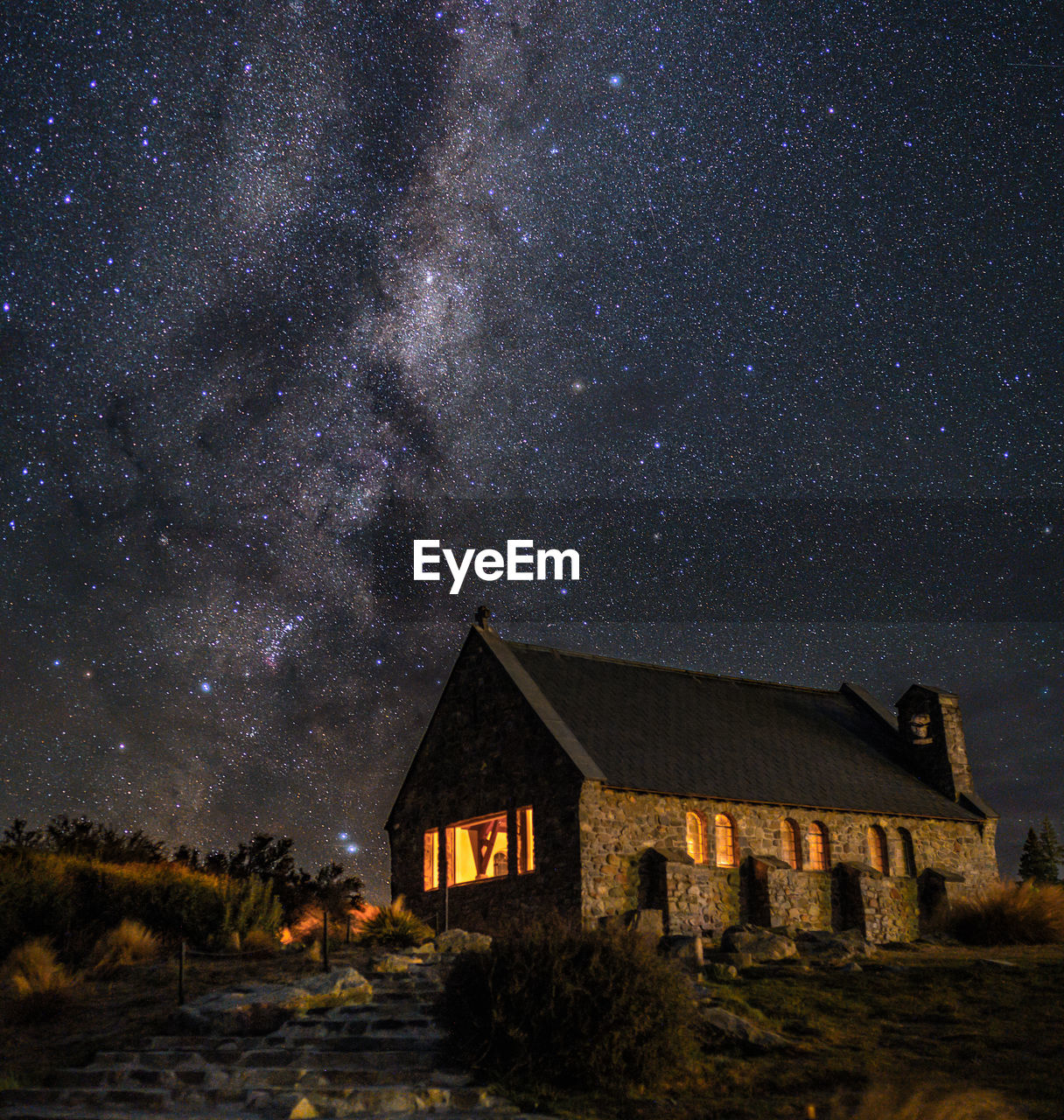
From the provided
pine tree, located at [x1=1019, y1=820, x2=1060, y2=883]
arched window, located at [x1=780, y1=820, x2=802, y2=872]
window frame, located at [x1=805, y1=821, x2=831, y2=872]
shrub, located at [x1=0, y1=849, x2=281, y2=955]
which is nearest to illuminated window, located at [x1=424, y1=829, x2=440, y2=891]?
shrub, located at [x1=0, y1=849, x2=281, y2=955]

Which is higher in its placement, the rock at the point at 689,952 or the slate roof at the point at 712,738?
the slate roof at the point at 712,738

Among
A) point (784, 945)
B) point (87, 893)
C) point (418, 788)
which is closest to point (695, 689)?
point (418, 788)

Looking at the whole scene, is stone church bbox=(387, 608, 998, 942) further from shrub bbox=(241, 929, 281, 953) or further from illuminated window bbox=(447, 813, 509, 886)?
shrub bbox=(241, 929, 281, 953)

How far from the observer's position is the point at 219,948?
21.1 m

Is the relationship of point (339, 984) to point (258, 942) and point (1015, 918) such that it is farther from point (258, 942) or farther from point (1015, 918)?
point (1015, 918)

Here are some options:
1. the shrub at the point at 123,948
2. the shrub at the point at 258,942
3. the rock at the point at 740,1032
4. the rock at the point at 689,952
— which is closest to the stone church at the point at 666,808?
the rock at the point at 689,952

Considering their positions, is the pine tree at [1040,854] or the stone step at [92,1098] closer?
the stone step at [92,1098]

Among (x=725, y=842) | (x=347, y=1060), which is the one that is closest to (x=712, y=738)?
(x=725, y=842)

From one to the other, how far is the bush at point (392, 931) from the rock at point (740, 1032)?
926 cm

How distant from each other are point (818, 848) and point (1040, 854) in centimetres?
4389

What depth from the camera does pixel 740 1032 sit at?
45.3 feet

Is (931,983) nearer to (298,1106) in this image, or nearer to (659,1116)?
(659,1116)

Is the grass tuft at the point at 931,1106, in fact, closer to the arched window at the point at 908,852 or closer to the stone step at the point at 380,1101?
the stone step at the point at 380,1101

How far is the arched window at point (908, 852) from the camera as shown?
29.8 metres
